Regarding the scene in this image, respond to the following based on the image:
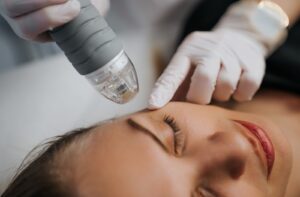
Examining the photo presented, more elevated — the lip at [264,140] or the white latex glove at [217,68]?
the white latex glove at [217,68]

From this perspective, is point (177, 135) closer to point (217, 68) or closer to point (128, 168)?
point (128, 168)

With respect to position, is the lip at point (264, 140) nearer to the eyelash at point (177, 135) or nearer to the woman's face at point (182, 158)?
the woman's face at point (182, 158)

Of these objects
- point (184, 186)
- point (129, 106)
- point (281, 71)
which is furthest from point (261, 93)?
point (184, 186)

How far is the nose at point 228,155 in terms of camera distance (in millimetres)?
973

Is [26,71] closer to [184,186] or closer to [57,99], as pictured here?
[57,99]

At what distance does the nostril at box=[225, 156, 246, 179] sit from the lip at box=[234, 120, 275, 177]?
0.28 ft

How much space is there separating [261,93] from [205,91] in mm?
231

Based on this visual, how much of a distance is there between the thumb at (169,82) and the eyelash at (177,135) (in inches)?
1.8

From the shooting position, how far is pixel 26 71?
1398 millimetres

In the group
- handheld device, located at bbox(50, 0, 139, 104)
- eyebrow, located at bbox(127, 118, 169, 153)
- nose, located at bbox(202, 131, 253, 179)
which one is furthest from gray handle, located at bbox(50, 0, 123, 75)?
nose, located at bbox(202, 131, 253, 179)

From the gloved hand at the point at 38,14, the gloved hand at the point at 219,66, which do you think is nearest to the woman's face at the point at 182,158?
the gloved hand at the point at 219,66

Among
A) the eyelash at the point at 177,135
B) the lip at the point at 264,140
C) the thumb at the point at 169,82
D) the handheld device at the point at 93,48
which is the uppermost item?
the handheld device at the point at 93,48

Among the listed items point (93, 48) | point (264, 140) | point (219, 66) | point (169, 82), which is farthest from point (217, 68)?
point (93, 48)

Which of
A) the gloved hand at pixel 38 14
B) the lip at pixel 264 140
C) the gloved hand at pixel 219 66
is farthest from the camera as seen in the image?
the gloved hand at pixel 219 66
